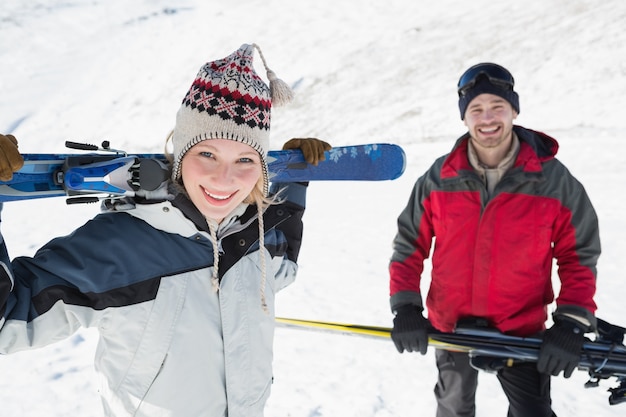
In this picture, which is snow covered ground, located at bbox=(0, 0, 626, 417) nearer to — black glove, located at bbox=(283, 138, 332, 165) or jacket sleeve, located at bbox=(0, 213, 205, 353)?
black glove, located at bbox=(283, 138, 332, 165)

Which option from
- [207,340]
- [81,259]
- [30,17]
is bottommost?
[207,340]

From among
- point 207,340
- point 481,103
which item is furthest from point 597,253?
point 207,340

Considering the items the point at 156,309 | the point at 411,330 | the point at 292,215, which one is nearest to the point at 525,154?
the point at 411,330

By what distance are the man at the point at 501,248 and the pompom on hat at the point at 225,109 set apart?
1.01m

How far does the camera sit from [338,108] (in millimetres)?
14281

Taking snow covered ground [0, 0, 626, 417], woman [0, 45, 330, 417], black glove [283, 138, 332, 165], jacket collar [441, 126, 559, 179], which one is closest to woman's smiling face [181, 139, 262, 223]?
woman [0, 45, 330, 417]

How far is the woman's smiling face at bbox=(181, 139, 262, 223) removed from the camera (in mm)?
1509

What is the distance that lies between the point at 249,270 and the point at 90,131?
18.0 meters

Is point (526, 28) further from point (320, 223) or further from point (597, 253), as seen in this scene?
point (597, 253)

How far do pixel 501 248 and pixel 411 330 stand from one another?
1.89ft

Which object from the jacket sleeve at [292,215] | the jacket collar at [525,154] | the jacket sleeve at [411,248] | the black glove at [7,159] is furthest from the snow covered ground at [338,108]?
the black glove at [7,159]

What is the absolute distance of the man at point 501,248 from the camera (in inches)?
80.8

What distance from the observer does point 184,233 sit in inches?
59.1

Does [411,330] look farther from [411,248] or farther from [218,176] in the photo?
[218,176]
